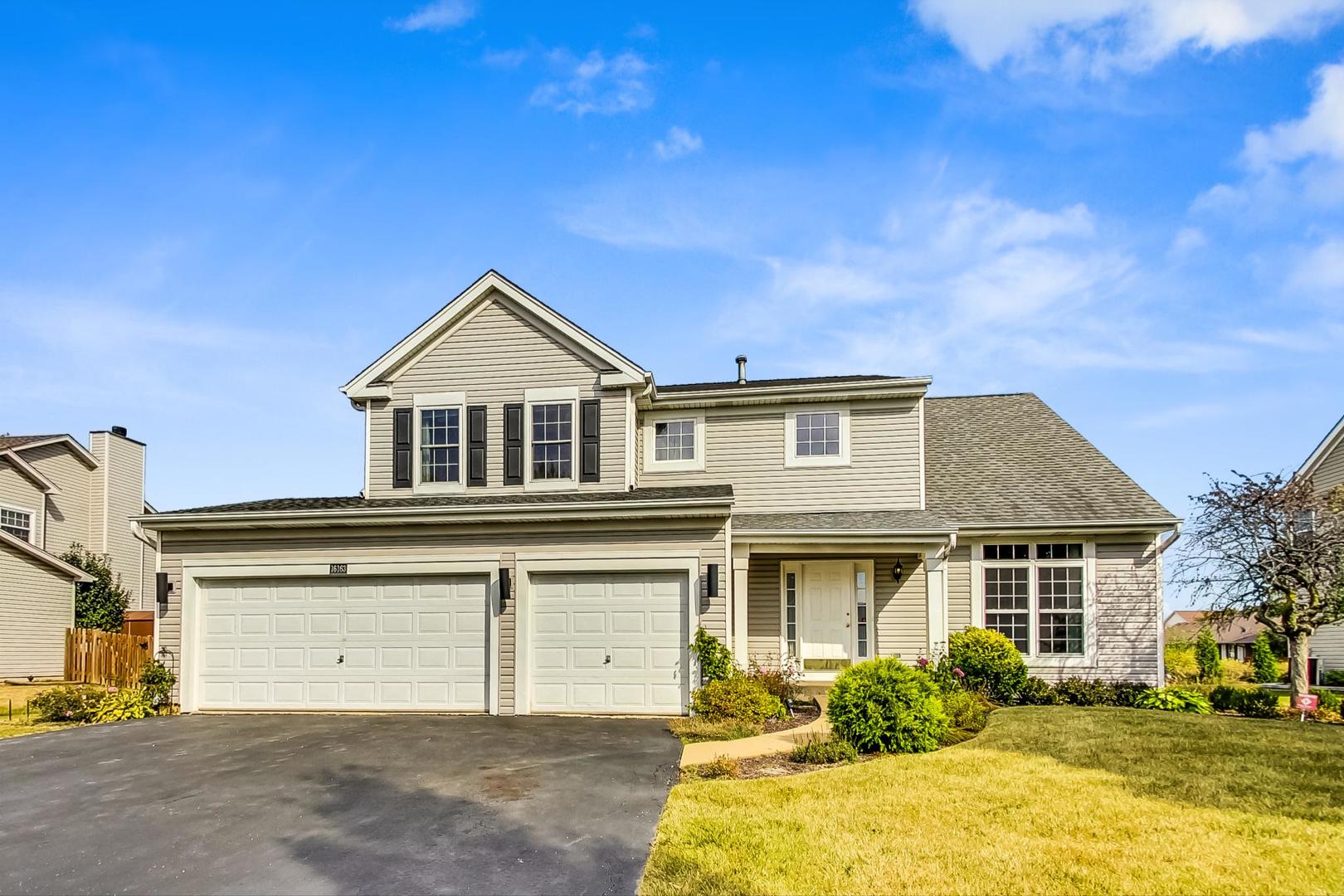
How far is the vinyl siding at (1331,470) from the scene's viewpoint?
870 inches

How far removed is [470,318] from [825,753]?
1121 centimetres

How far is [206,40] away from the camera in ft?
48.1

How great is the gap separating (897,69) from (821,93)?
1452 mm

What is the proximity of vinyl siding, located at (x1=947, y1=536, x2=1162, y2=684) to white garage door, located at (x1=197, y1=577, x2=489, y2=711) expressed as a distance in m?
10.8

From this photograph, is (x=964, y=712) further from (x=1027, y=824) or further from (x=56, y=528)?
(x=56, y=528)

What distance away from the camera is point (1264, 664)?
22562 mm

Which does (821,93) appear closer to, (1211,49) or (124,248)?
(1211,49)

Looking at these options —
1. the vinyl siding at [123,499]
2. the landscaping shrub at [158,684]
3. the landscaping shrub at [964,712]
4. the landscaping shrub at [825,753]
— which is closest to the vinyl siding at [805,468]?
the landscaping shrub at [964,712]

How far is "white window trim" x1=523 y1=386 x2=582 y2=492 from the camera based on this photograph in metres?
17.0

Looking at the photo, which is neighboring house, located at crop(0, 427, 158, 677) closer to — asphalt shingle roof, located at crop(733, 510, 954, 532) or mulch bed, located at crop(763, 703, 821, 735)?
asphalt shingle roof, located at crop(733, 510, 954, 532)

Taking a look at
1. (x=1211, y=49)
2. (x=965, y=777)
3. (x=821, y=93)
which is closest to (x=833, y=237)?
(x=821, y=93)

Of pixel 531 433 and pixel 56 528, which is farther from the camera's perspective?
pixel 56 528

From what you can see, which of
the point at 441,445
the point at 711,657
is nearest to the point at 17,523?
the point at 441,445

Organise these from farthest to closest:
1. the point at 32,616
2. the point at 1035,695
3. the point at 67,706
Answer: the point at 32,616, the point at 1035,695, the point at 67,706
